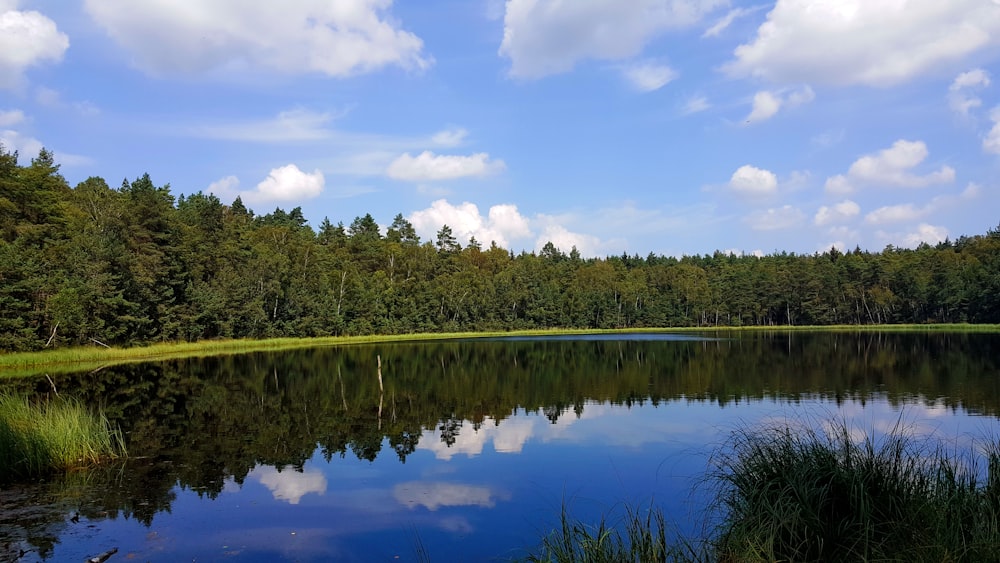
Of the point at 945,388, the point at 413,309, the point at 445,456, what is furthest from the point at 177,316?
the point at 945,388

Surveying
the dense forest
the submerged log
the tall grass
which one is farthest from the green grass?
the dense forest

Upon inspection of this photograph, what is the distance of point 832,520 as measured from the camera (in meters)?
8.06

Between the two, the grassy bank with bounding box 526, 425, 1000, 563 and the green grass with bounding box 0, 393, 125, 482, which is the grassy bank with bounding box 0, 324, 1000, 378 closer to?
the green grass with bounding box 0, 393, 125, 482

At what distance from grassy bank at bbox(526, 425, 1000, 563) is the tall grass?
0.01 meters

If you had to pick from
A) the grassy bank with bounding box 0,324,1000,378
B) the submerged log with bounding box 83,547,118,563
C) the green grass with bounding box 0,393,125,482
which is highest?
the green grass with bounding box 0,393,125,482

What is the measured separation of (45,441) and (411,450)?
8.44 meters

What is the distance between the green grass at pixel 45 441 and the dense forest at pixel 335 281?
101 feet

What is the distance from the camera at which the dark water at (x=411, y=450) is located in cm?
1052

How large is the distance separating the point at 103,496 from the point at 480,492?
7.39 metres

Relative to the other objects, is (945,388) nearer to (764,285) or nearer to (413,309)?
(413,309)

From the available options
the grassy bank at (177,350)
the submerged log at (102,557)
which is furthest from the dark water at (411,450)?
the grassy bank at (177,350)

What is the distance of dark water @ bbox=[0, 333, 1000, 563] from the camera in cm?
1052

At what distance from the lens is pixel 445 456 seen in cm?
1677

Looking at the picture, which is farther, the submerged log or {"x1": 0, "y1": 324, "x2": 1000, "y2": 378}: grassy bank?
{"x1": 0, "y1": 324, "x2": 1000, "y2": 378}: grassy bank
